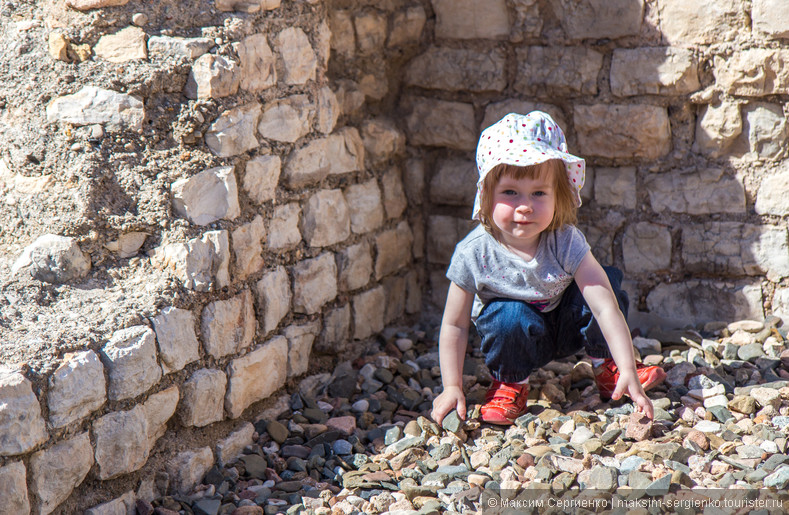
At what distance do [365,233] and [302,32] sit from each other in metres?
0.89

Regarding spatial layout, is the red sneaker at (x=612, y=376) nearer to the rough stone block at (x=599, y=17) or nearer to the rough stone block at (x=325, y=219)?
the rough stone block at (x=325, y=219)

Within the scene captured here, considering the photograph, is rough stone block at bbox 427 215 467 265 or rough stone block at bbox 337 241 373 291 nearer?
rough stone block at bbox 337 241 373 291

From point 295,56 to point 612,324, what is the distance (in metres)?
1.48

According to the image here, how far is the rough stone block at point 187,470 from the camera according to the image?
247 centimetres

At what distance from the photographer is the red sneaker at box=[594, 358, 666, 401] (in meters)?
2.80

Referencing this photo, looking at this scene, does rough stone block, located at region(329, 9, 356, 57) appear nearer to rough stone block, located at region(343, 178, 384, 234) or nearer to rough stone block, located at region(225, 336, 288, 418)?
rough stone block, located at region(343, 178, 384, 234)

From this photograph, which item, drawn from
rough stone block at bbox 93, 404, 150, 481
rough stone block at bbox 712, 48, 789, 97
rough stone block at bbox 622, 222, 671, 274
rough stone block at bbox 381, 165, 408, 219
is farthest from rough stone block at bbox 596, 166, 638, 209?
rough stone block at bbox 93, 404, 150, 481

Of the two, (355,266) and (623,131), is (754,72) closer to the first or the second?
(623,131)

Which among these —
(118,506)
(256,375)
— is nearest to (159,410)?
(118,506)

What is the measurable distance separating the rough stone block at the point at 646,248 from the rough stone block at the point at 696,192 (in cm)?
9

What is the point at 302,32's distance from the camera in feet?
9.53

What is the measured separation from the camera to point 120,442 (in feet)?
7.36

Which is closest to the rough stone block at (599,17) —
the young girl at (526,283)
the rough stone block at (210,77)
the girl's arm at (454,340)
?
the young girl at (526,283)

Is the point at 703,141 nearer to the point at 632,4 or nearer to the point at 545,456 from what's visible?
the point at 632,4
